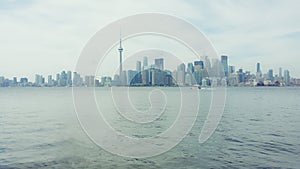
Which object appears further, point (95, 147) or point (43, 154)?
point (95, 147)

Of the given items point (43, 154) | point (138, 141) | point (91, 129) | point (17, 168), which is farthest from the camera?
point (91, 129)

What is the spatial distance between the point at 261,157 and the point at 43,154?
1293cm

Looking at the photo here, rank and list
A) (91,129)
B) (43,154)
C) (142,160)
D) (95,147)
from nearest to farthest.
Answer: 1. (142,160)
2. (43,154)
3. (95,147)
4. (91,129)

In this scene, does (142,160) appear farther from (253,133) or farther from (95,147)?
(253,133)

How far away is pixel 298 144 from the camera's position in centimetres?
2105

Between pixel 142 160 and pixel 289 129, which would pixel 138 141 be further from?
pixel 289 129

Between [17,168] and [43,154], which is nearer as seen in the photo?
[17,168]

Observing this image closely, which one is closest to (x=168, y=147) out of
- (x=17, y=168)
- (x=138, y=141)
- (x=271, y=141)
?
(x=138, y=141)

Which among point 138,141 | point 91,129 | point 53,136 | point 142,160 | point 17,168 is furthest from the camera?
point 91,129

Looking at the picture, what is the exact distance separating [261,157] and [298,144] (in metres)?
5.35

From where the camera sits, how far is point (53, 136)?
2417 centimetres

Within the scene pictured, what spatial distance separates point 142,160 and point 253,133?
1269cm

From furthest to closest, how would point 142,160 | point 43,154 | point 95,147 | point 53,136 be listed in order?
point 53,136
point 95,147
point 43,154
point 142,160

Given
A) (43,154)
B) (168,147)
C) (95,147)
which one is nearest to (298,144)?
(168,147)
